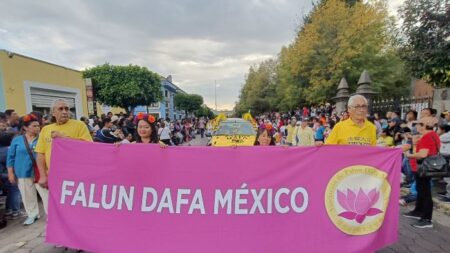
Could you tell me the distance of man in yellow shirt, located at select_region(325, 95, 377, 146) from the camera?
340cm

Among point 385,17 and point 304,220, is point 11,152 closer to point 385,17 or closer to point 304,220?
point 304,220

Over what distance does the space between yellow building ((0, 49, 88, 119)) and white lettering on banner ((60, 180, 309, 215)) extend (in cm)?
1388

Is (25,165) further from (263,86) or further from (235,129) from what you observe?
(263,86)

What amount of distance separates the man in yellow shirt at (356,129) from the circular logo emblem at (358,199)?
1.69 feet

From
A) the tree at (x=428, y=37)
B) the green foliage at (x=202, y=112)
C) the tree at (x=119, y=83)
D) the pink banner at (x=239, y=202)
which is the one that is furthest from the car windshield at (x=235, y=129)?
the green foliage at (x=202, y=112)

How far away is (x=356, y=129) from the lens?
3.44m

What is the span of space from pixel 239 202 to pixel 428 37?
11.2 metres

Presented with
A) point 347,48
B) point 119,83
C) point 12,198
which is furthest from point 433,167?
point 119,83

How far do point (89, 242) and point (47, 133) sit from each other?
1.65m

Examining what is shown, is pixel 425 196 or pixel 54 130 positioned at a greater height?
Answer: pixel 54 130

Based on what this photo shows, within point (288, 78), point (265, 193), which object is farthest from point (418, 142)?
point (288, 78)

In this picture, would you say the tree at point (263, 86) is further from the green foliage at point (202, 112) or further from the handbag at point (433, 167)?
the handbag at point (433, 167)

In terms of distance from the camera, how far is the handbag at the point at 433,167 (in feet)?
13.0

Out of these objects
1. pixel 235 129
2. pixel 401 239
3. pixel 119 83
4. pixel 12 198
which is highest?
pixel 119 83
